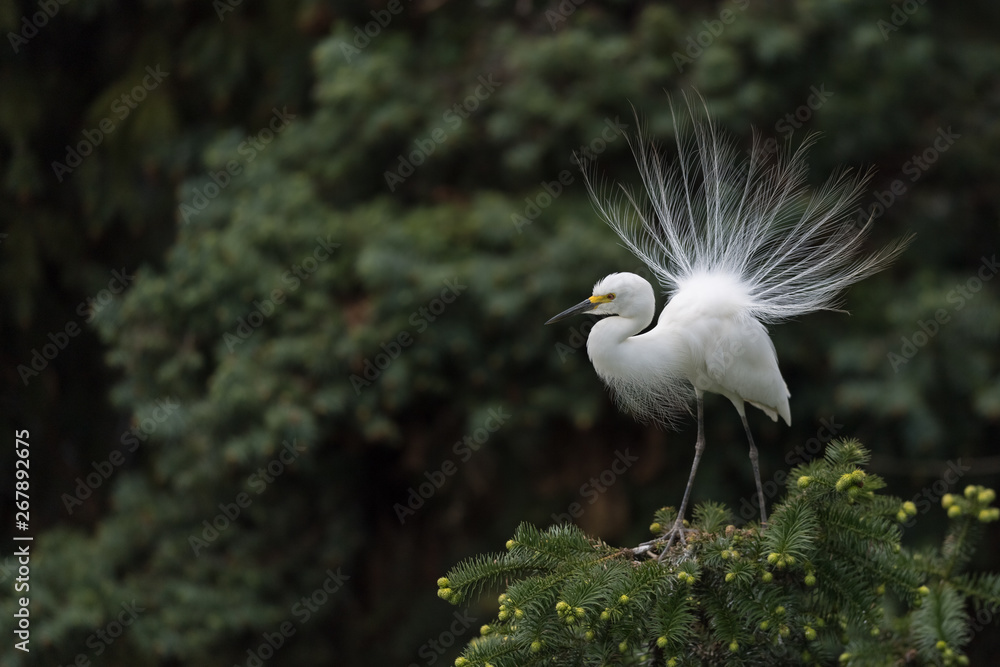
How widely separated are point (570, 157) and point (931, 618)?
260 centimetres

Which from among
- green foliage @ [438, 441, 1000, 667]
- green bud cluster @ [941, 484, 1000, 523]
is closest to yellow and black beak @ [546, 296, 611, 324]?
green foliage @ [438, 441, 1000, 667]

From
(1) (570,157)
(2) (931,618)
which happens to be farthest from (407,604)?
(2) (931,618)

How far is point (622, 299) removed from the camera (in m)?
2.15

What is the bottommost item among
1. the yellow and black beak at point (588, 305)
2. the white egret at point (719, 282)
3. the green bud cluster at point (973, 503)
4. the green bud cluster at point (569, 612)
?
the green bud cluster at point (973, 503)

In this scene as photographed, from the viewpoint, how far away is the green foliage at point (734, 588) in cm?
172

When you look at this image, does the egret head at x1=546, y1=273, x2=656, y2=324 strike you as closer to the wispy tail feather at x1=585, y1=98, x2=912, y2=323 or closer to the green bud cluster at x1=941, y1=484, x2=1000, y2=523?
the wispy tail feather at x1=585, y1=98, x2=912, y2=323

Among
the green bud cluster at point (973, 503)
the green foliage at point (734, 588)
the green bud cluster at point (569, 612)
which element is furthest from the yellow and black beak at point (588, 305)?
the green bud cluster at point (973, 503)

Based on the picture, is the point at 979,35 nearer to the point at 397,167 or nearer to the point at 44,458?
the point at 397,167

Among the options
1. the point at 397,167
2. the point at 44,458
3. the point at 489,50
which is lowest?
the point at 44,458

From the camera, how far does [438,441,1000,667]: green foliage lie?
172 centimetres

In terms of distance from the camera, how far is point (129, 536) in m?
4.08

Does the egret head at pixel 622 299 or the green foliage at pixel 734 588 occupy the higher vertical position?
the egret head at pixel 622 299

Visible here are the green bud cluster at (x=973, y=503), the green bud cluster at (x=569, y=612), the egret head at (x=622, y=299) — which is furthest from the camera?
the egret head at (x=622, y=299)

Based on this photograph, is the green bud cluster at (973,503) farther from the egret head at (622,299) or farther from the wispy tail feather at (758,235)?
the egret head at (622,299)
